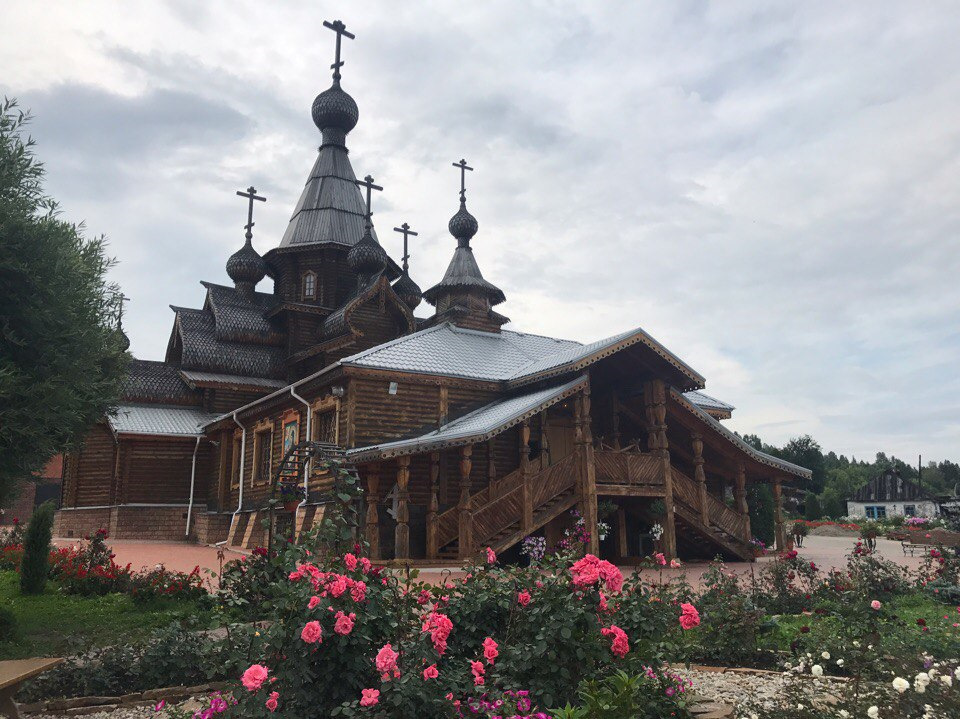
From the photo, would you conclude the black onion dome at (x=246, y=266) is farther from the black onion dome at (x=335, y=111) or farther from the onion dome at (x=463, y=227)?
the onion dome at (x=463, y=227)

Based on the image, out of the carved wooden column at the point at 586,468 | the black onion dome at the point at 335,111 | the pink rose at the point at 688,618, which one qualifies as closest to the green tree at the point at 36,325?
the pink rose at the point at 688,618

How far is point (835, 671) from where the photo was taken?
21.7 feet

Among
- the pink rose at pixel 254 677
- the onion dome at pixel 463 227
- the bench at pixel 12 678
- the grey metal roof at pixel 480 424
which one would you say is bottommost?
the bench at pixel 12 678

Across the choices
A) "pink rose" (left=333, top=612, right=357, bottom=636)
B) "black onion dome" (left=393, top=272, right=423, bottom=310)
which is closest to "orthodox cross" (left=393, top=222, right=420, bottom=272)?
"black onion dome" (left=393, top=272, right=423, bottom=310)

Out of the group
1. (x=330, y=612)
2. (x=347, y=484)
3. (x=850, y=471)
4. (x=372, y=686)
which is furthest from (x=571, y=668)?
(x=850, y=471)

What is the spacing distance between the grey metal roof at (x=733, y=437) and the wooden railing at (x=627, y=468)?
162cm

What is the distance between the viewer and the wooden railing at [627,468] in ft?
57.3

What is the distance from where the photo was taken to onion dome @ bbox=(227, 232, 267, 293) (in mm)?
30672

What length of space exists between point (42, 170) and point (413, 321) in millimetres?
16559

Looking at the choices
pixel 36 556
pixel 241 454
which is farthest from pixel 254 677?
pixel 241 454

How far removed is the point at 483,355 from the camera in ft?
68.2

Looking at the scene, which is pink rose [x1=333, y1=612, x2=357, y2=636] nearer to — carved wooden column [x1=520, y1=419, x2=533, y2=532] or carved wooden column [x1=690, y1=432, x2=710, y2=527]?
carved wooden column [x1=520, y1=419, x2=533, y2=532]

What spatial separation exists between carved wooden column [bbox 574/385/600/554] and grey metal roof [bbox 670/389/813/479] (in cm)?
278

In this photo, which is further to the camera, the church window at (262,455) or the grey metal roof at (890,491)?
the grey metal roof at (890,491)
